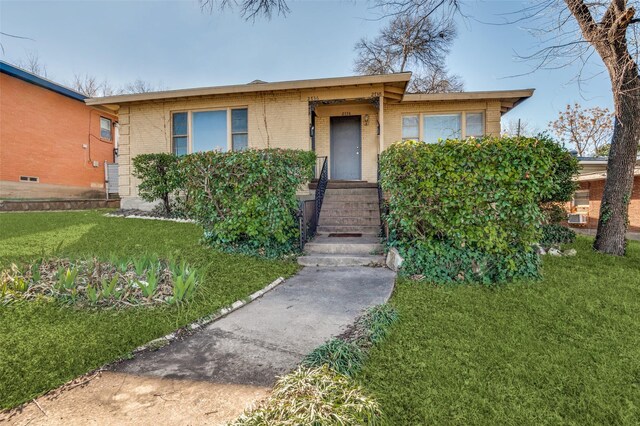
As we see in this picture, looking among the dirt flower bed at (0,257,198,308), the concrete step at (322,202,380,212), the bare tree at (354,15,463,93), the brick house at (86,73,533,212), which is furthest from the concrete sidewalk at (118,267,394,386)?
the bare tree at (354,15,463,93)

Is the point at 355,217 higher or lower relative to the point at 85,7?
lower

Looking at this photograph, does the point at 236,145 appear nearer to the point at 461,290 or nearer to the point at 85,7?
the point at 85,7

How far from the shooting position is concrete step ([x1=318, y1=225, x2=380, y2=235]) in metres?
6.73

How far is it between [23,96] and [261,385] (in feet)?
53.0

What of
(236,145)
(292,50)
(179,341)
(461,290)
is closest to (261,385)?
(179,341)

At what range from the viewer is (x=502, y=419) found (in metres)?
1.79

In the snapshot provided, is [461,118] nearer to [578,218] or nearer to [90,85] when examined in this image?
[578,218]

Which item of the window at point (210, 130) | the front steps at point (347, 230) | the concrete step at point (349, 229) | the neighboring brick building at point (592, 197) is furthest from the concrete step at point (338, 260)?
the neighboring brick building at point (592, 197)

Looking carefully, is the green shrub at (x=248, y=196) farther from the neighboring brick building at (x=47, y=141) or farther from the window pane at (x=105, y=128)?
the window pane at (x=105, y=128)

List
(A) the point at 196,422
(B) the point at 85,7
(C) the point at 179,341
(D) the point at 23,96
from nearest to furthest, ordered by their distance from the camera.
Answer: (A) the point at 196,422 → (C) the point at 179,341 → (B) the point at 85,7 → (D) the point at 23,96

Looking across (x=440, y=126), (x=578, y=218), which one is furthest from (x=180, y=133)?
(x=578, y=218)

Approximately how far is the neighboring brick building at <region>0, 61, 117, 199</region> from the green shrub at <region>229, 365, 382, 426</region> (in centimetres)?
1377

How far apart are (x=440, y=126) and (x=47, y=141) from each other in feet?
50.6

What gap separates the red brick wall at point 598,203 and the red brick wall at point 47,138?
22.8m
